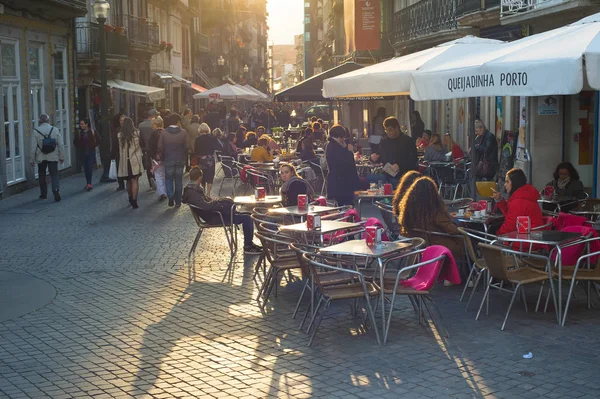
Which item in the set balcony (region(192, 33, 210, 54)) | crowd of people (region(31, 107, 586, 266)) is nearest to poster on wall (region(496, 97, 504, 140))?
crowd of people (region(31, 107, 586, 266))

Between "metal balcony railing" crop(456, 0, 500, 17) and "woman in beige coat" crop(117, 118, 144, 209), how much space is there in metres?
9.01

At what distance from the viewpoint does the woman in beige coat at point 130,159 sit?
58.3 ft

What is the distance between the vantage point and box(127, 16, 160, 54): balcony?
35.6 metres

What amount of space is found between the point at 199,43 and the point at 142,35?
79.4 feet

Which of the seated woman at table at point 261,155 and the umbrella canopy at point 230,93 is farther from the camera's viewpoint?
the umbrella canopy at point 230,93

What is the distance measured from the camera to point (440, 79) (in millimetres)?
10203

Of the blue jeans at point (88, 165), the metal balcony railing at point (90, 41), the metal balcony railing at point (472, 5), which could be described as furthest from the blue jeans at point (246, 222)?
the metal balcony railing at point (90, 41)

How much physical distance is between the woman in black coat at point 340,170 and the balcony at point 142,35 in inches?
932

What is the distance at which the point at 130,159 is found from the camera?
17.9 metres


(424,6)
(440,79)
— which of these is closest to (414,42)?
(424,6)

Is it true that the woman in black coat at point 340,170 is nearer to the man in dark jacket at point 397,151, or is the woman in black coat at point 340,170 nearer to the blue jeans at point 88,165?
the man in dark jacket at point 397,151

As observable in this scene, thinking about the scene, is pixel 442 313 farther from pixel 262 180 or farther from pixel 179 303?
pixel 262 180

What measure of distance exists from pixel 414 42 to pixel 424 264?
75.4 feet

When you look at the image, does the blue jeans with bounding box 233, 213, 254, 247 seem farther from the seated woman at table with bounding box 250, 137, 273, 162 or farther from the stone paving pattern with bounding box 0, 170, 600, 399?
the seated woman at table with bounding box 250, 137, 273, 162
